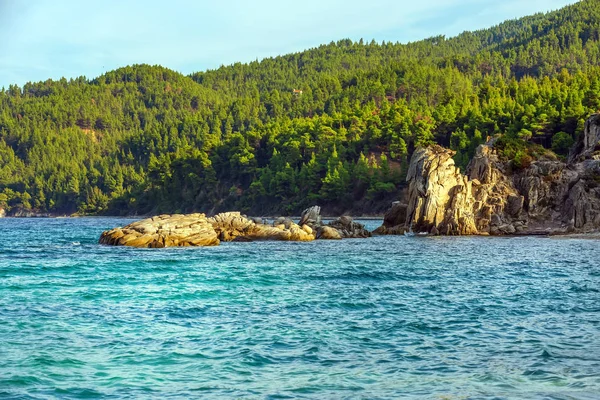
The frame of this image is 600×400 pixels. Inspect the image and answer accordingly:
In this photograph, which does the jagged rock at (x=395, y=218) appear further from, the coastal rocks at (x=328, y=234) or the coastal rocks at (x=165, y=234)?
the coastal rocks at (x=165, y=234)

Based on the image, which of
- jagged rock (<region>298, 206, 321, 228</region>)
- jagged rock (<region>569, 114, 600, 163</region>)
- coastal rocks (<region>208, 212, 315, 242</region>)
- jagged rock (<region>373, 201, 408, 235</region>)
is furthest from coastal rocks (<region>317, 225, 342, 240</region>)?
jagged rock (<region>569, 114, 600, 163</region>)

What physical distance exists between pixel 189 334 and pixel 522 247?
132 ft

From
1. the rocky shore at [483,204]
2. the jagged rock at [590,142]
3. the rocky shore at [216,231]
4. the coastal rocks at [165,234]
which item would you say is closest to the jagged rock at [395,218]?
the rocky shore at [483,204]

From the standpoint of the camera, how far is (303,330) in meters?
23.9

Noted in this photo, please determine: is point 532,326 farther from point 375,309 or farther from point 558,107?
point 558,107

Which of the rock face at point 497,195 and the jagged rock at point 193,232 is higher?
the rock face at point 497,195

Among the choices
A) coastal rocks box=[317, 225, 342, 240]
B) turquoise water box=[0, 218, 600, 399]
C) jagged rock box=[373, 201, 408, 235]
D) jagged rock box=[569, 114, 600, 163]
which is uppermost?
jagged rock box=[569, 114, 600, 163]

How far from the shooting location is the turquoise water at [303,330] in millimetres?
17422

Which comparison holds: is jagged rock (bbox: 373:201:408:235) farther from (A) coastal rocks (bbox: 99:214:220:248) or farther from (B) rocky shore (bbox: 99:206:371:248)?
(A) coastal rocks (bbox: 99:214:220:248)

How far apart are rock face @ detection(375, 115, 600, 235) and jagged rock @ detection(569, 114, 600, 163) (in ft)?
0.43

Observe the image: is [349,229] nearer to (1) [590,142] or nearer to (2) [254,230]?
(2) [254,230]

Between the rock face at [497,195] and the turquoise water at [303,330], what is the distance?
29671mm

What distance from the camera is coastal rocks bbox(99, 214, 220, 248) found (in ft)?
209

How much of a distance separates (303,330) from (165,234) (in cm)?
4201
